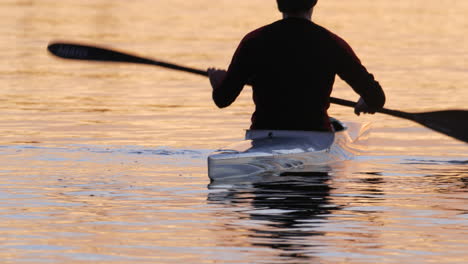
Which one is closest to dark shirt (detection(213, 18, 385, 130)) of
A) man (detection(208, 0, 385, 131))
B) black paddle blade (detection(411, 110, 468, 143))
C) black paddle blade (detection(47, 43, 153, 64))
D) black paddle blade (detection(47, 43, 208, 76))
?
man (detection(208, 0, 385, 131))

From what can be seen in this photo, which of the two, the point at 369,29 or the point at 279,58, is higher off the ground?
the point at 279,58

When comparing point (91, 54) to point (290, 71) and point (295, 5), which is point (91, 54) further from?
point (295, 5)

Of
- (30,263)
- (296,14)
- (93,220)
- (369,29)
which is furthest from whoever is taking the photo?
(369,29)

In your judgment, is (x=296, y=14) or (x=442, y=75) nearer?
(x=296, y=14)

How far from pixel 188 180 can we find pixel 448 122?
105 inches

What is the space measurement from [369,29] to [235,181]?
25578 mm

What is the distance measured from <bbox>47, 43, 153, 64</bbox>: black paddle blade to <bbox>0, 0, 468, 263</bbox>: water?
86 centimetres

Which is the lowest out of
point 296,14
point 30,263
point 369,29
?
point 369,29

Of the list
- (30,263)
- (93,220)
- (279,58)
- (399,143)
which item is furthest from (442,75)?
(30,263)

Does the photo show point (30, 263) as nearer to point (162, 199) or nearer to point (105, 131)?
point (162, 199)

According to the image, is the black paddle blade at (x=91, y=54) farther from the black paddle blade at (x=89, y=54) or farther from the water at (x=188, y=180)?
the water at (x=188, y=180)

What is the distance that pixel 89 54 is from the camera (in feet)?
49.7

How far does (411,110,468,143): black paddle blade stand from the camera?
1391 centimetres

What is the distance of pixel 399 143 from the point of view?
1595cm
